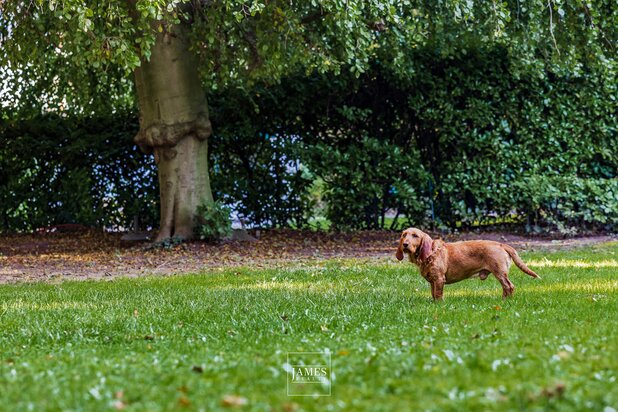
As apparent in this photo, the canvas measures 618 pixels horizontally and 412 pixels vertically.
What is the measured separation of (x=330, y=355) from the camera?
157 inches

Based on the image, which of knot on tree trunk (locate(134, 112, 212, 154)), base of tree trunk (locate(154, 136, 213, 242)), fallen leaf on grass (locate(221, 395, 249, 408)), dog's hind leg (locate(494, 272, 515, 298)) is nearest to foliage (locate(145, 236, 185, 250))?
base of tree trunk (locate(154, 136, 213, 242))

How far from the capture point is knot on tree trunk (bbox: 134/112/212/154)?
11.2 metres

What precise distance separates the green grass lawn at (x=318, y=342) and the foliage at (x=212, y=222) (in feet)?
11.7

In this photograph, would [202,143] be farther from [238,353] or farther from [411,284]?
[238,353]

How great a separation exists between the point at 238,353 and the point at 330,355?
0.53 meters

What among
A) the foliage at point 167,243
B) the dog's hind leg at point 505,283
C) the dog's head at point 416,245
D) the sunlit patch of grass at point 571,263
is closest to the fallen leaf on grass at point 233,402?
the dog's head at point 416,245

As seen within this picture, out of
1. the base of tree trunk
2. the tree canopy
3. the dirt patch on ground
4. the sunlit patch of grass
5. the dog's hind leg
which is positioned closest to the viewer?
the dog's hind leg

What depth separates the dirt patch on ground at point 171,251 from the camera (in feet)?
30.6

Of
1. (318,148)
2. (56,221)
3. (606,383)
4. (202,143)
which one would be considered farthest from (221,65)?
(606,383)

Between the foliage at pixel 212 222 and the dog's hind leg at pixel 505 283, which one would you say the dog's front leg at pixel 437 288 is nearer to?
the dog's hind leg at pixel 505 283

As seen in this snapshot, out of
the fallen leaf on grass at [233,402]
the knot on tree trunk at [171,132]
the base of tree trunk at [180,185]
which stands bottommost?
the fallen leaf on grass at [233,402]

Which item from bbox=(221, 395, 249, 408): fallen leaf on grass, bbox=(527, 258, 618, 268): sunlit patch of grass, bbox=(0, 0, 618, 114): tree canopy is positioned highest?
bbox=(0, 0, 618, 114): tree canopy

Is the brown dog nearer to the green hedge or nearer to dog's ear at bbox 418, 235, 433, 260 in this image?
dog's ear at bbox 418, 235, 433, 260

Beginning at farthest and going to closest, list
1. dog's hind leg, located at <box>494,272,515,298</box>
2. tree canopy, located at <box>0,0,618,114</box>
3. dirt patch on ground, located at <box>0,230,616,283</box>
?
dirt patch on ground, located at <box>0,230,616,283</box>, tree canopy, located at <box>0,0,618,114</box>, dog's hind leg, located at <box>494,272,515,298</box>
